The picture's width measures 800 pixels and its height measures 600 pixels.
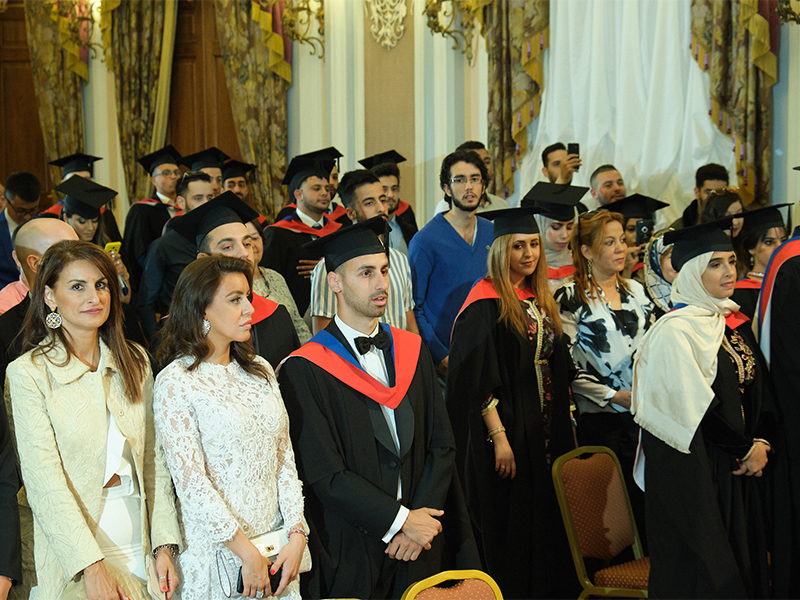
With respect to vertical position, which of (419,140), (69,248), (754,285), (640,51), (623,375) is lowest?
(623,375)

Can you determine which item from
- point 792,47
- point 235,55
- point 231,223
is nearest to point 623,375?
point 231,223

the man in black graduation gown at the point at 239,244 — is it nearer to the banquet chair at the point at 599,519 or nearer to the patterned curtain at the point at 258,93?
the banquet chair at the point at 599,519

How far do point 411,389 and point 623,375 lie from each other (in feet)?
4.96

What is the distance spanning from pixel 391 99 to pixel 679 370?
489cm

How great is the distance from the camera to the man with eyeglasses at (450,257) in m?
4.29

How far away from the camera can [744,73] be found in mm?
5512

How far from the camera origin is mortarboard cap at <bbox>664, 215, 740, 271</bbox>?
3.32 metres

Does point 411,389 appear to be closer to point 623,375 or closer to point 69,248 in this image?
point 69,248

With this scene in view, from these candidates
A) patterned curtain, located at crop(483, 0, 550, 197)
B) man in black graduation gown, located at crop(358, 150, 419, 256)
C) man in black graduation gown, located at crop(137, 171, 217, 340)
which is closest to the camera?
man in black graduation gown, located at crop(137, 171, 217, 340)

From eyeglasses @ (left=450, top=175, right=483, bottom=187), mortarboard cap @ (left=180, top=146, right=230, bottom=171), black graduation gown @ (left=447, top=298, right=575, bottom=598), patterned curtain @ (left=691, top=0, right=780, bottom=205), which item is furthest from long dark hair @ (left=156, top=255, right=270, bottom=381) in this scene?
patterned curtain @ (left=691, top=0, right=780, bottom=205)

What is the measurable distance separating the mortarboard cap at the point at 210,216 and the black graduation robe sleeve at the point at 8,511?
4.25 feet

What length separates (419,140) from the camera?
23.8ft

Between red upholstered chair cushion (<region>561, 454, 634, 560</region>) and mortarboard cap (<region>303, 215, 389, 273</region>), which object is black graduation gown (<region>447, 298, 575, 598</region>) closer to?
red upholstered chair cushion (<region>561, 454, 634, 560</region>)

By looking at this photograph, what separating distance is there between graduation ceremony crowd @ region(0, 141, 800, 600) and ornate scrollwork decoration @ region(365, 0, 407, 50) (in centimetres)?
282
